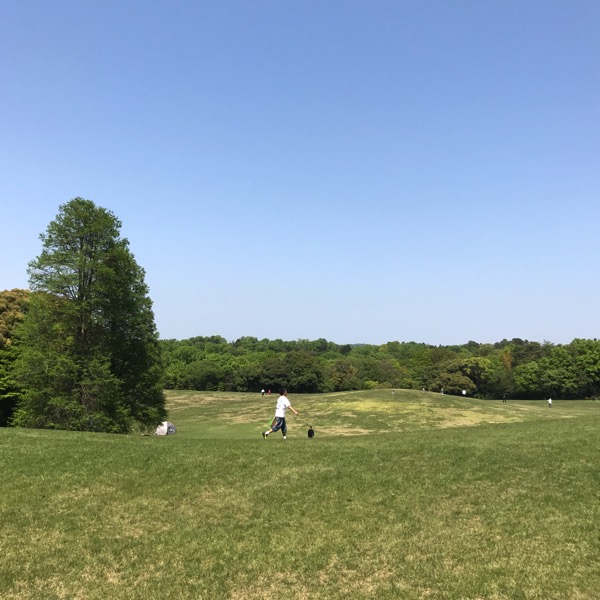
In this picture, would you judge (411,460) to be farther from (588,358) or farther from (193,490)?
(588,358)

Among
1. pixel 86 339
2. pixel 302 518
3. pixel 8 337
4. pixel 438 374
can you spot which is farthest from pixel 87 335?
pixel 438 374

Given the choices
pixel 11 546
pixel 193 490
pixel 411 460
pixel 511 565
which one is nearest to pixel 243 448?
pixel 193 490

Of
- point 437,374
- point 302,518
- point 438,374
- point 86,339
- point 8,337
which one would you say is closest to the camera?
point 302,518

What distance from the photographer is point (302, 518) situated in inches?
503

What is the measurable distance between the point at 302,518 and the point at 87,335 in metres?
29.0

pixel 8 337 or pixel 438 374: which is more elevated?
pixel 8 337

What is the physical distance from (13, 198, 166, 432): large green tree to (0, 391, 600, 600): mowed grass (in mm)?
13413

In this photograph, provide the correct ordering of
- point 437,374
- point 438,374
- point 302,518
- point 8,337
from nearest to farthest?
1. point 302,518
2. point 8,337
3. point 438,374
4. point 437,374

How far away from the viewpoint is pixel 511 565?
9.80 meters

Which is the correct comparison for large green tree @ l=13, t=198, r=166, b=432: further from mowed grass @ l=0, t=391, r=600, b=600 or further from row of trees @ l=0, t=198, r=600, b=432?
mowed grass @ l=0, t=391, r=600, b=600

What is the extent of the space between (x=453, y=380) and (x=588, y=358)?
32105 mm

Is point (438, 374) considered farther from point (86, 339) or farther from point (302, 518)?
point (302, 518)

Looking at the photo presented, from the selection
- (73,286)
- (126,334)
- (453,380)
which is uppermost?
(73,286)

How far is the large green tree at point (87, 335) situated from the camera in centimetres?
3400
